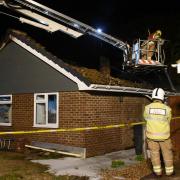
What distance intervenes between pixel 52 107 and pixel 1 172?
4.28 meters

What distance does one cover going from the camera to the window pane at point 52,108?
14.4m

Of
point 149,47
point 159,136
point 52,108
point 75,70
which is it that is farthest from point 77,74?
point 159,136

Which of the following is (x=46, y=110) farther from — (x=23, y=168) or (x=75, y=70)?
(x=23, y=168)

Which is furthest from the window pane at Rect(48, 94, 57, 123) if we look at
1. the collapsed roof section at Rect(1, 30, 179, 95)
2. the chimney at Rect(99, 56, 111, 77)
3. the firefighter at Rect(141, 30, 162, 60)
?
the chimney at Rect(99, 56, 111, 77)

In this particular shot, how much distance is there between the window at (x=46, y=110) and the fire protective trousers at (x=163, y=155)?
5.56m

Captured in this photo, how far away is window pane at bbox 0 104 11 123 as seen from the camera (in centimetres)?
1611

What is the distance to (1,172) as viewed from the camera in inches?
415

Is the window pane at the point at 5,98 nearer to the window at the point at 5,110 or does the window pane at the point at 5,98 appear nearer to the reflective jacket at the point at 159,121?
the window at the point at 5,110

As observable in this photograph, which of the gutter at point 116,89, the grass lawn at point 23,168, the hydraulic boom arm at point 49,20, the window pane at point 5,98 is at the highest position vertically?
the hydraulic boom arm at point 49,20

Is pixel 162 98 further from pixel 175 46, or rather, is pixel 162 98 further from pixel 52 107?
pixel 175 46

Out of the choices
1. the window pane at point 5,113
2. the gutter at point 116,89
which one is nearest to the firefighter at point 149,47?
the gutter at point 116,89

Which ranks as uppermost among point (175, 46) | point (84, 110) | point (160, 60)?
point (175, 46)

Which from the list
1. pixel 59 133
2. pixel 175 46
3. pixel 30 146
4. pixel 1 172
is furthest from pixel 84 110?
pixel 175 46

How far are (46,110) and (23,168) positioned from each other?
3.70 m
